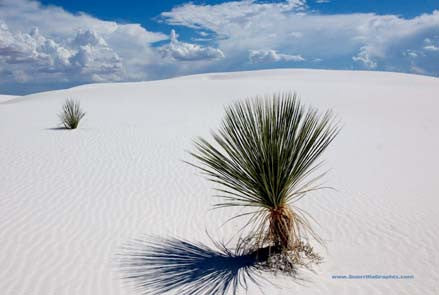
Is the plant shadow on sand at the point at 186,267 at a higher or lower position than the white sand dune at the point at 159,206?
lower

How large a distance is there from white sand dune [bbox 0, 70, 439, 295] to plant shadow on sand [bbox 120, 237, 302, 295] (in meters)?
0.22

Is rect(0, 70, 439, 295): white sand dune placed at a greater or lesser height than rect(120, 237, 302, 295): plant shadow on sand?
greater

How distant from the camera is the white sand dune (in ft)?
13.3

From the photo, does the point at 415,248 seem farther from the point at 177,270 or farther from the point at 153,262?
the point at 153,262

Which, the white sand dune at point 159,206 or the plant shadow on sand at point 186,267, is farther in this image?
the white sand dune at point 159,206

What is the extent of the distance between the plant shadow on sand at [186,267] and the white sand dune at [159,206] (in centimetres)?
22

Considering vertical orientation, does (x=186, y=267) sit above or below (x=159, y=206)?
below

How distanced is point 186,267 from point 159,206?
7.35ft

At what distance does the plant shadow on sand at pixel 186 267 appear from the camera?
12.6 feet

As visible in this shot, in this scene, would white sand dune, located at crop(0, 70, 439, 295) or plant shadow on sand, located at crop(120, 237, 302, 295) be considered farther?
white sand dune, located at crop(0, 70, 439, 295)

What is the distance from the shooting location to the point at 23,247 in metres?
4.60

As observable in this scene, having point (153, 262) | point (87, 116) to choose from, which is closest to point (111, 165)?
point (153, 262)

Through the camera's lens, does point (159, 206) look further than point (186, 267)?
Yes

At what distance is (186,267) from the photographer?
4.26m
